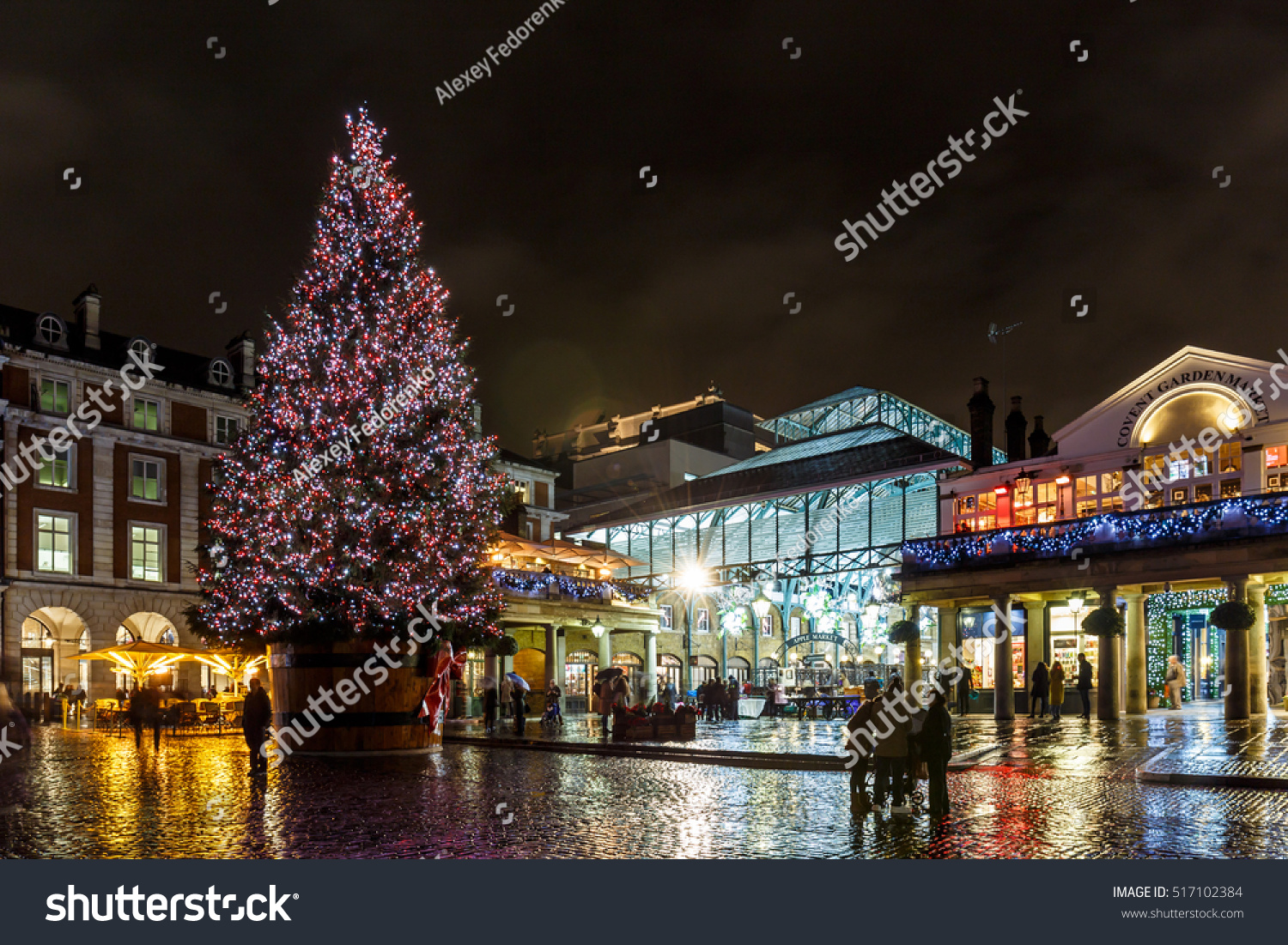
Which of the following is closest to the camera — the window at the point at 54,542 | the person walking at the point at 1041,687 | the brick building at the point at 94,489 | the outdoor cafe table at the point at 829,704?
the person walking at the point at 1041,687

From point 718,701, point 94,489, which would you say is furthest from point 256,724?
point 94,489

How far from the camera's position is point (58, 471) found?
4319 centimetres

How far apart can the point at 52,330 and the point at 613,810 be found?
129 feet

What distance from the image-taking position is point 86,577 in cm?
4334

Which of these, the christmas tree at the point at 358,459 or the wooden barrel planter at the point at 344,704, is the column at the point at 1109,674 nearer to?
the christmas tree at the point at 358,459

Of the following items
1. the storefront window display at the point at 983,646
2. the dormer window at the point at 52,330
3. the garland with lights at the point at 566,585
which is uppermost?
the dormer window at the point at 52,330

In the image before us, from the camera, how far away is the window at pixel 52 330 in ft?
144

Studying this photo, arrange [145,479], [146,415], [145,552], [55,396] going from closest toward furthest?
[55,396] → [145,552] → [145,479] → [146,415]

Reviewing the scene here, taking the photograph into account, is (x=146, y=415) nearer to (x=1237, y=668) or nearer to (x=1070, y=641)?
(x=1070, y=641)

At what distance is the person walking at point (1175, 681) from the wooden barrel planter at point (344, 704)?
22105 mm

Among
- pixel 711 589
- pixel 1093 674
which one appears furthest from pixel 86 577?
pixel 1093 674

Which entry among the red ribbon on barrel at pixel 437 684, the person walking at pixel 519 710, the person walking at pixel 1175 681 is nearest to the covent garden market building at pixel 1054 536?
the person walking at pixel 1175 681

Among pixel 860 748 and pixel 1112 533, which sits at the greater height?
pixel 1112 533

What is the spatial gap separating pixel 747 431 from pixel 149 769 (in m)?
55.9
